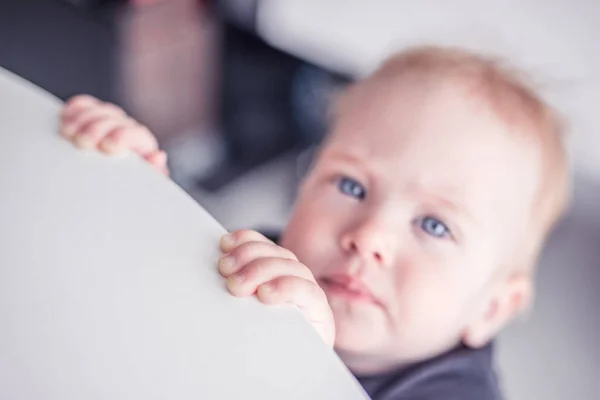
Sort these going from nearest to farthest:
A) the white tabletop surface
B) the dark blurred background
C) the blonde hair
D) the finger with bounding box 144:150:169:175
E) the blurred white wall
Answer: the white tabletop surface < the finger with bounding box 144:150:169:175 < the blonde hair < the blurred white wall < the dark blurred background

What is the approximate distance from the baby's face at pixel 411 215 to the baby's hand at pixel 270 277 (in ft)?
0.26

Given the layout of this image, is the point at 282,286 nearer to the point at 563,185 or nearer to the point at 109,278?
the point at 109,278

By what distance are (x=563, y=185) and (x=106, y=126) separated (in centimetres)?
37

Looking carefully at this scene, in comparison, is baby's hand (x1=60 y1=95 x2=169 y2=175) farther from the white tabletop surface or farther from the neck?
the neck

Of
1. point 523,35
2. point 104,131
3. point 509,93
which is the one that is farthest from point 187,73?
point 104,131

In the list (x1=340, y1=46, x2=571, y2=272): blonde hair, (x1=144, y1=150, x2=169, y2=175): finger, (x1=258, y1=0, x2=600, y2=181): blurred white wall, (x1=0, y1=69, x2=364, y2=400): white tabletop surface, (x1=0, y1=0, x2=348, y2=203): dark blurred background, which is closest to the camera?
(x1=0, y1=69, x2=364, y2=400): white tabletop surface

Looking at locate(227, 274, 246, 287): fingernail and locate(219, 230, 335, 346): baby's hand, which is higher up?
locate(227, 274, 246, 287): fingernail

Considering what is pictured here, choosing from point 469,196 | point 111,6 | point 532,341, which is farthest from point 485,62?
point 111,6

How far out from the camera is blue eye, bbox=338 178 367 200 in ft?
1.34

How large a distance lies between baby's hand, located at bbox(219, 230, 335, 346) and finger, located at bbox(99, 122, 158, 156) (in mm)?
64

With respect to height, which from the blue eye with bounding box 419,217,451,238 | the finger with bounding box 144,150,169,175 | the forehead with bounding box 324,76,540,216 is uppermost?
the finger with bounding box 144,150,169,175

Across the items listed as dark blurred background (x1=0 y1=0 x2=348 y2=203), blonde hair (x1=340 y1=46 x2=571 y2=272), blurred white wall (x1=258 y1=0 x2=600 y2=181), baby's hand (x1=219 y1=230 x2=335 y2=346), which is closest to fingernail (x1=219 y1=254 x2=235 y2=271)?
baby's hand (x1=219 y1=230 x2=335 y2=346)

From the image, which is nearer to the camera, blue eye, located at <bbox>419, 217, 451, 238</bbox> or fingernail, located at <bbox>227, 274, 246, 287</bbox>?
fingernail, located at <bbox>227, 274, 246, 287</bbox>

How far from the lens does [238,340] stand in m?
0.22
